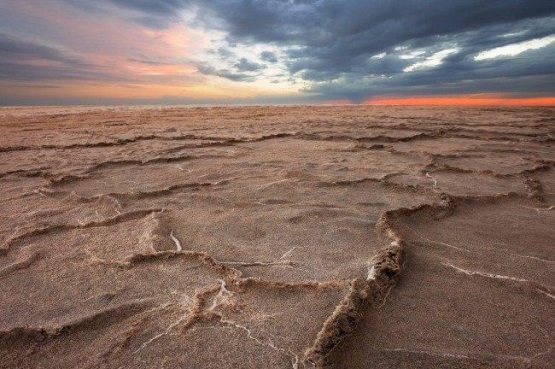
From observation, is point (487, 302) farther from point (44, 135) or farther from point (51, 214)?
Answer: point (44, 135)

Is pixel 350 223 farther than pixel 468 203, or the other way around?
pixel 468 203

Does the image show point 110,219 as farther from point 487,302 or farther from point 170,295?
point 487,302

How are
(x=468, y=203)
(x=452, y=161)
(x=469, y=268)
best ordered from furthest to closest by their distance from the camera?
(x=452, y=161) < (x=468, y=203) < (x=469, y=268)

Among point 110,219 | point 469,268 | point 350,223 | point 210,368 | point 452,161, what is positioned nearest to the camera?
point 210,368

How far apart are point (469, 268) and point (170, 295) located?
1.18 meters

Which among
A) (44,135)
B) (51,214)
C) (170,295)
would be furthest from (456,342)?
(44,135)

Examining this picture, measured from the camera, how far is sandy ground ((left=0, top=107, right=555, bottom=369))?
1121 mm

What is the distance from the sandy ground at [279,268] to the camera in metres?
1.12

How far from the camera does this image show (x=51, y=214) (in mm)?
2344

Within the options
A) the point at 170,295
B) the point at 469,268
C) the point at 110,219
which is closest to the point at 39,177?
the point at 110,219

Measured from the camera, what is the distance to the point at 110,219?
2.21 metres

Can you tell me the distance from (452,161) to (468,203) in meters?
1.64

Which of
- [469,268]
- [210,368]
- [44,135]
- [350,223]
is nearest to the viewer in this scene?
[210,368]

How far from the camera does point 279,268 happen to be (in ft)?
5.20
